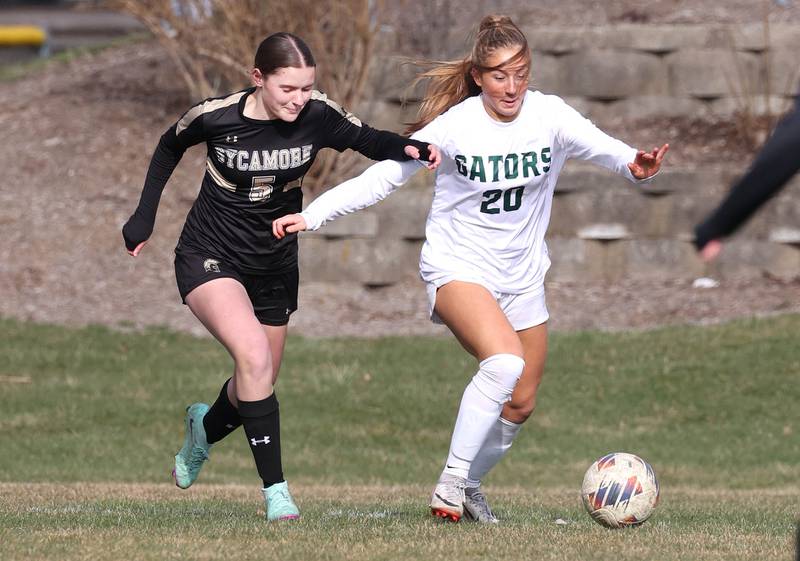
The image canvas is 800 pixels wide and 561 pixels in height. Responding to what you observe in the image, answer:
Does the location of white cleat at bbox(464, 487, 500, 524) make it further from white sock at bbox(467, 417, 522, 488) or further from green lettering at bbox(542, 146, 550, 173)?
green lettering at bbox(542, 146, 550, 173)

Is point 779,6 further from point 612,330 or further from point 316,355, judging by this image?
point 316,355

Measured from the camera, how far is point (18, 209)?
1650 cm

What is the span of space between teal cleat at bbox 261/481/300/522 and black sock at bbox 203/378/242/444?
0.74m

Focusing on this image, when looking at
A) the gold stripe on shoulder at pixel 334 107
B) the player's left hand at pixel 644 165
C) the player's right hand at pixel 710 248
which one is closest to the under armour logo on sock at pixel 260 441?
the gold stripe on shoulder at pixel 334 107

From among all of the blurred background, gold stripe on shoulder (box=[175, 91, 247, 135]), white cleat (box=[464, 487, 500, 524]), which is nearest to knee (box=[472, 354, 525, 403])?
white cleat (box=[464, 487, 500, 524])

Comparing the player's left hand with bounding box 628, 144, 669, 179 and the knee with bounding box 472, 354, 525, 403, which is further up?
the player's left hand with bounding box 628, 144, 669, 179

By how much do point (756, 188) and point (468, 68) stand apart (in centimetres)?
241

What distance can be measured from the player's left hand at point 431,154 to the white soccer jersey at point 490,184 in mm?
114

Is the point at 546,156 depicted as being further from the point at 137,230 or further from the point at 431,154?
the point at 137,230

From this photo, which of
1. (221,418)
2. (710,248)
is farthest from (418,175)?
(710,248)

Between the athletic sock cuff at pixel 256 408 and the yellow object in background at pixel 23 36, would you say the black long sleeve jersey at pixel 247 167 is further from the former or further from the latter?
the yellow object in background at pixel 23 36

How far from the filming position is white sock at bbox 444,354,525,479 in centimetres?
639

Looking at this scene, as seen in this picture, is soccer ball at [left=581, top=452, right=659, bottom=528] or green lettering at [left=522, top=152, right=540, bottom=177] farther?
green lettering at [left=522, top=152, right=540, bottom=177]

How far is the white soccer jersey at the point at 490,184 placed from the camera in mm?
6547
